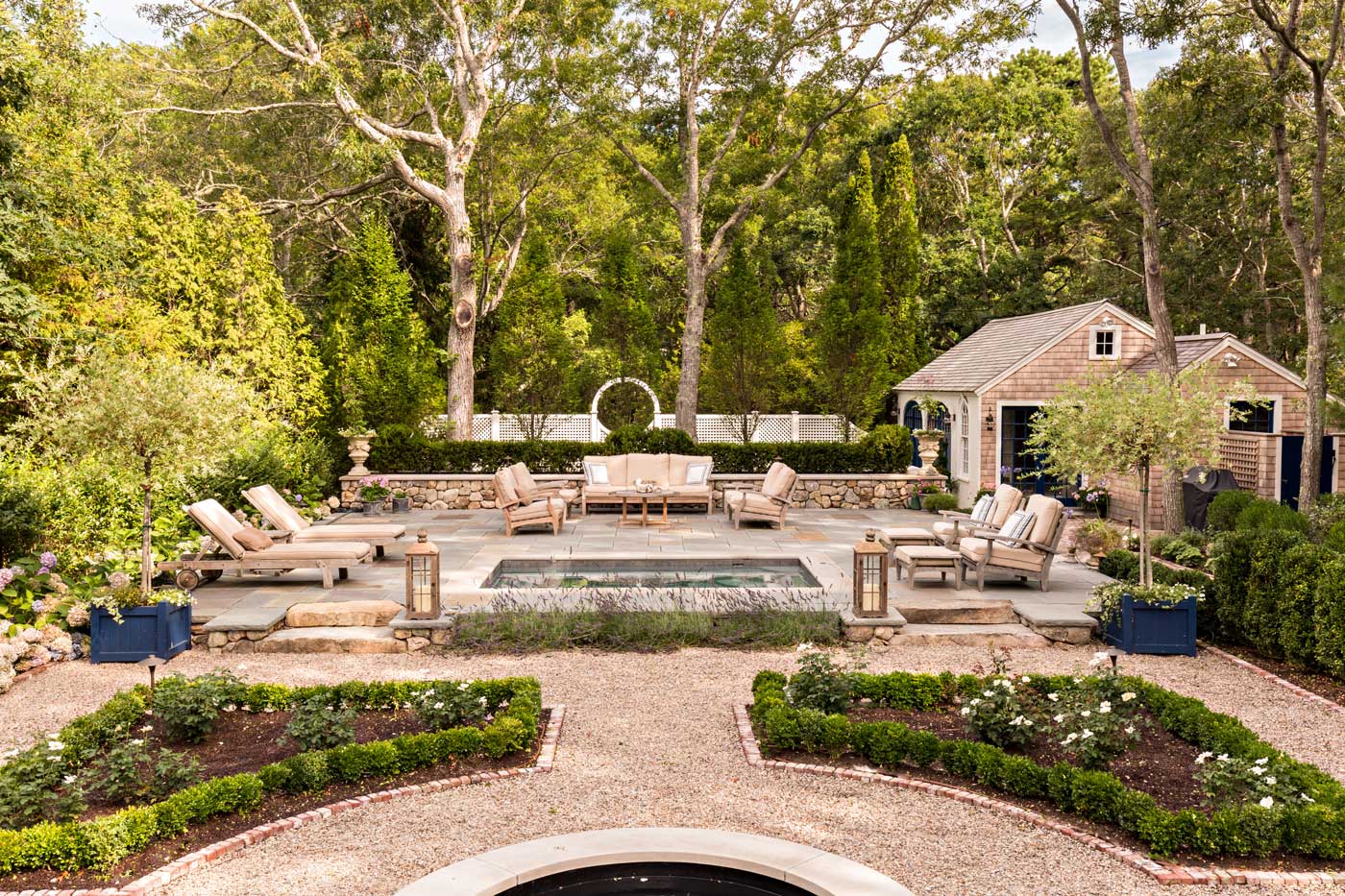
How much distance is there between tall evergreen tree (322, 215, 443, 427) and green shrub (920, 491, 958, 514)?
11.0m

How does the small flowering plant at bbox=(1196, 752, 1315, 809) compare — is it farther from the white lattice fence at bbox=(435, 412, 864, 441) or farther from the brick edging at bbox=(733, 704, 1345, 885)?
the white lattice fence at bbox=(435, 412, 864, 441)

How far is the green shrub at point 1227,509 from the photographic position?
13.3 metres

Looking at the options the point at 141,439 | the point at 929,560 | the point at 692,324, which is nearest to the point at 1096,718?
the point at 929,560

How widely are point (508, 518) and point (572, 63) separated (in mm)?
11961

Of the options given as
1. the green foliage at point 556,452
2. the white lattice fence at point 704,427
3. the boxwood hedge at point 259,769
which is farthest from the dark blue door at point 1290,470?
the boxwood hedge at point 259,769

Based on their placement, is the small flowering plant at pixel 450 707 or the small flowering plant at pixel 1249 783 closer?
the small flowering plant at pixel 1249 783

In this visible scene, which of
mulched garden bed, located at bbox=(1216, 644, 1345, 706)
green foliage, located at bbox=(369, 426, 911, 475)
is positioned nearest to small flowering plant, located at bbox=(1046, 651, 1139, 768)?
mulched garden bed, located at bbox=(1216, 644, 1345, 706)

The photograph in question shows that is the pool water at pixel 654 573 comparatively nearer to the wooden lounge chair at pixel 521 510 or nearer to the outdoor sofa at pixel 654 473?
the wooden lounge chair at pixel 521 510

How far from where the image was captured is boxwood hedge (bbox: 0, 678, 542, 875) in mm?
4598

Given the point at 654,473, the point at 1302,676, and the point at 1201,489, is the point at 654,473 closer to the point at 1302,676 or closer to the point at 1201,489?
the point at 1201,489

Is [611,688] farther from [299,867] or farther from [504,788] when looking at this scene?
[299,867]

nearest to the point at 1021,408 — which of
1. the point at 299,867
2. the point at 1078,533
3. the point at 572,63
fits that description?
the point at 1078,533

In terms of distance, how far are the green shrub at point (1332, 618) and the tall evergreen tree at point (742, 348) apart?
1456cm

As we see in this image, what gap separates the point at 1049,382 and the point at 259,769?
55.3 ft
